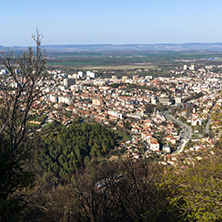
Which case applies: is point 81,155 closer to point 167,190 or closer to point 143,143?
point 143,143

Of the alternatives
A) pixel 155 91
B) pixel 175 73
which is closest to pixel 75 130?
pixel 155 91

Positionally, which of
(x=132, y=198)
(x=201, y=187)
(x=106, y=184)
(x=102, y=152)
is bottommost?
(x=102, y=152)

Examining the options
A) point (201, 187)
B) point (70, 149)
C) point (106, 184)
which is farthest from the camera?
point (70, 149)

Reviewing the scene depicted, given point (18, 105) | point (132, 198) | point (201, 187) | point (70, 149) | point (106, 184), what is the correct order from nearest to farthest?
point (201, 187)
point (18, 105)
point (132, 198)
point (106, 184)
point (70, 149)

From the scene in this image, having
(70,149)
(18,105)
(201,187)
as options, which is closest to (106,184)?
(201,187)

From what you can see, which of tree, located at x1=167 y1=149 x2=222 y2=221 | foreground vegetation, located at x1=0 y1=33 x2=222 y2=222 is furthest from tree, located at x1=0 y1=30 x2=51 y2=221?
tree, located at x1=167 y1=149 x2=222 y2=221

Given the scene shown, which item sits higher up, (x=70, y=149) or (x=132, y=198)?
(x=132, y=198)

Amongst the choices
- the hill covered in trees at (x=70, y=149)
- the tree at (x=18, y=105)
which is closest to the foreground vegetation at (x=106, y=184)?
the tree at (x=18, y=105)

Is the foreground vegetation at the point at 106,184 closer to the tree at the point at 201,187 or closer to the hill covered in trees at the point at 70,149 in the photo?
the tree at the point at 201,187

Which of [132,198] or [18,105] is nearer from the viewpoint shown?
[18,105]

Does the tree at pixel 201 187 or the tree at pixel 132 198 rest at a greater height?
→ the tree at pixel 201 187

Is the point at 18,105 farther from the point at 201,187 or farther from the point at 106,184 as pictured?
the point at 201,187


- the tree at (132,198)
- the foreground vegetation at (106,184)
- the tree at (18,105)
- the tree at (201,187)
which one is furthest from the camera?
the tree at (132,198)
